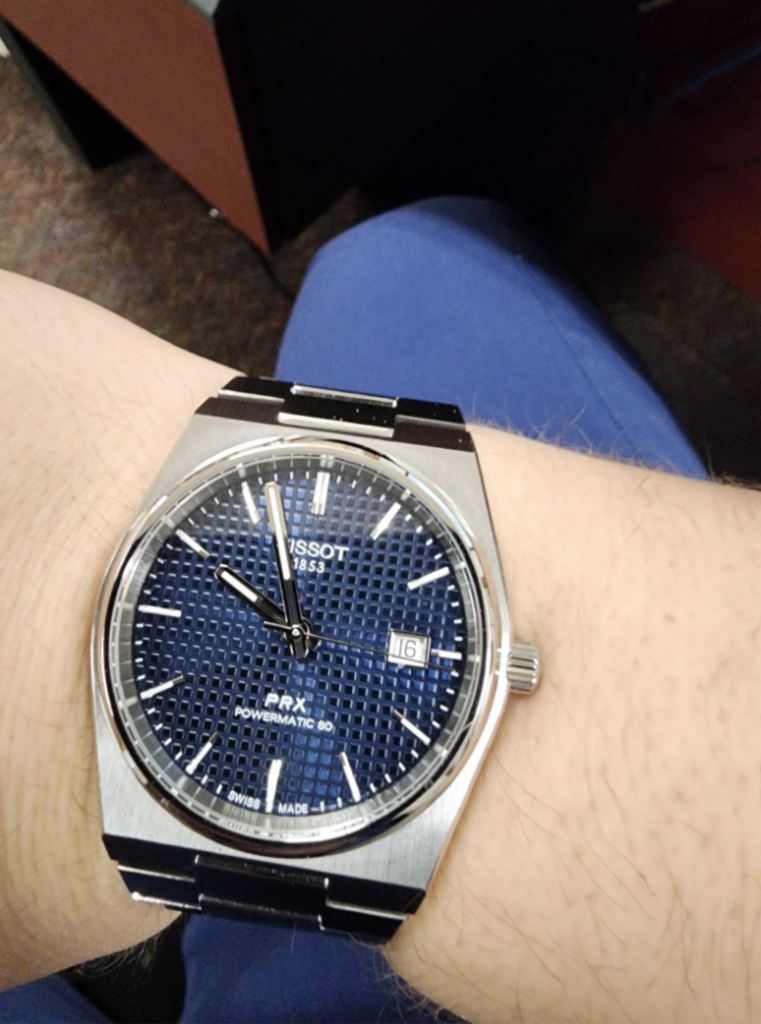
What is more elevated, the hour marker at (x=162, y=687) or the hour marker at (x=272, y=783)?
the hour marker at (x=162, y=687)

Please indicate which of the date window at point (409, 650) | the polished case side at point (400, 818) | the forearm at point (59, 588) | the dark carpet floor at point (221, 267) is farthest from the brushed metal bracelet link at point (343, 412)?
the dark carpet floor at point (221, 267)

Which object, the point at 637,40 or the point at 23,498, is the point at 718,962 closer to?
the point at 23,498

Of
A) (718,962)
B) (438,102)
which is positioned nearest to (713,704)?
(718,962)

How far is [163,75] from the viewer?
3.80 feet

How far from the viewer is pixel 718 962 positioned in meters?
0.76

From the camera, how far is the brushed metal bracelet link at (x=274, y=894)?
31.1 inches

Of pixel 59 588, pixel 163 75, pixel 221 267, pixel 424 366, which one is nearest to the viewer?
pixel 59 588

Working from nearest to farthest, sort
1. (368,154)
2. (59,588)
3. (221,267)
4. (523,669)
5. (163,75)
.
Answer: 1. (523,669)
2. (59,588)
3. (163,75)
4. (368,154)
5. (221,267)

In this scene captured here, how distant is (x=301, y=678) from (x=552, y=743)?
313 millimetres

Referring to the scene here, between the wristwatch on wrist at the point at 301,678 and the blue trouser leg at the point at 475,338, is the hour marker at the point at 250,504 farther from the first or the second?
the blue trouser leg at the point at 475,338

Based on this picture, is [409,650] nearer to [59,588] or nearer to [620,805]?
[620,805]

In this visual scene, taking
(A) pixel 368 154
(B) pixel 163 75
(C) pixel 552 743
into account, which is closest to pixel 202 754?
(C) pixel 552 743

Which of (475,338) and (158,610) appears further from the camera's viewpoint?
(475,338)

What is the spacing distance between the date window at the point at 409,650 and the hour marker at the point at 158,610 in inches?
10.2
